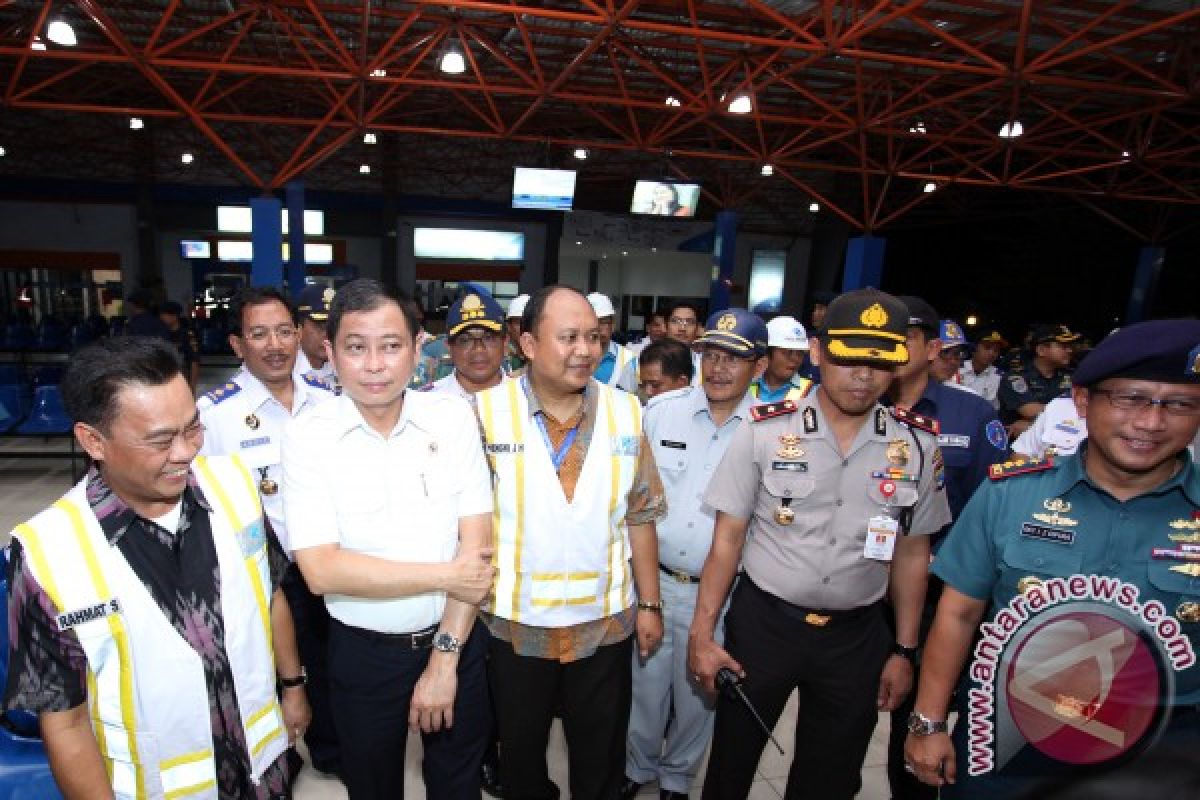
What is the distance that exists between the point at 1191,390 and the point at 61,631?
2.32 meters

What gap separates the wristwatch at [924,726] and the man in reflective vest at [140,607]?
5.48 ft

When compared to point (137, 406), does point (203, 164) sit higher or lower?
higher

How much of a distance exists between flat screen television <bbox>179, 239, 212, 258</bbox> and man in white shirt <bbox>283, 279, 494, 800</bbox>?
63.4ft

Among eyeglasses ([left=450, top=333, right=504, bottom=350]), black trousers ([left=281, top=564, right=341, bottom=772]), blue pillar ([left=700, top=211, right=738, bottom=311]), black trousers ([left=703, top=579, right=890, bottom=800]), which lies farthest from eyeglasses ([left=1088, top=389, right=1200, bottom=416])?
blue pillar ([left=700, top=211, right=738, bottom=311])

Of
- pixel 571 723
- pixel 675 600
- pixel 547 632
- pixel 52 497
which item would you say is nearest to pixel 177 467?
pixel 547 632

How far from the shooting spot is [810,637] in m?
1.92

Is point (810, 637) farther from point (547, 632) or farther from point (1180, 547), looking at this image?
point (1180, 547)

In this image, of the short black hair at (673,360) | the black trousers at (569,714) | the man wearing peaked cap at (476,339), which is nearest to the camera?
the black trousers at (569,714)

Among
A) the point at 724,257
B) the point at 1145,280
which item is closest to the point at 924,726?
the point at 724,257

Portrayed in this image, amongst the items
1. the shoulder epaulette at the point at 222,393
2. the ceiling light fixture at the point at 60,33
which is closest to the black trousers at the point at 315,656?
the shoulder epaulette at the point at 222,393

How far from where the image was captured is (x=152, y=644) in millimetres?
1305

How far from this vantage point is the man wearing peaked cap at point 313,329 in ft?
12.0

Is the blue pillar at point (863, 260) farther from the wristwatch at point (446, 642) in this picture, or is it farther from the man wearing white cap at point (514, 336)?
the wristwatch at point (446, 642)

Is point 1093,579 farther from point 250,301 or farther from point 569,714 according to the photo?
point 250,301
